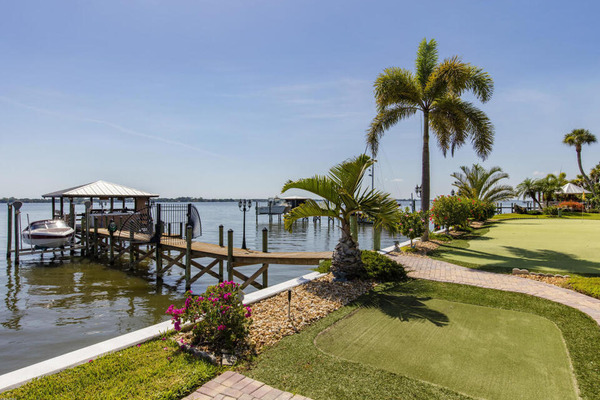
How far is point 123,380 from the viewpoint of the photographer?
392 cm

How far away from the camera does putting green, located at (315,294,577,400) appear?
12.8ft

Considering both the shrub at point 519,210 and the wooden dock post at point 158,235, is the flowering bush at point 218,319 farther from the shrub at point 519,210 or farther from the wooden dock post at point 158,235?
the shrub at point 519,210

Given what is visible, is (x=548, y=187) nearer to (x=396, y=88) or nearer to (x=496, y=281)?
(x=396, y=88)

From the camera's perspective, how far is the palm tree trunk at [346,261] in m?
8.59

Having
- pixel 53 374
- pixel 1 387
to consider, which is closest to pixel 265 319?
pixel 53 374

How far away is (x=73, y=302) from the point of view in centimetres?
1076

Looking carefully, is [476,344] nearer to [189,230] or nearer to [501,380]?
[501,380]

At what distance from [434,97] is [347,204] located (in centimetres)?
952

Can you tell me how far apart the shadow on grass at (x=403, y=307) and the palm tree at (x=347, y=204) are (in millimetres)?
1190

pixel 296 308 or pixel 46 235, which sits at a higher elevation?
pixel 46 235

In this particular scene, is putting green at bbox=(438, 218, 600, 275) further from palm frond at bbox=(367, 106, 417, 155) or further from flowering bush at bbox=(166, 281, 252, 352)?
flowering bush at bbox=(166, 281, 252, 352)

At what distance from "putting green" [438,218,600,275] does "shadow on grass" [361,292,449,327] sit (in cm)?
567

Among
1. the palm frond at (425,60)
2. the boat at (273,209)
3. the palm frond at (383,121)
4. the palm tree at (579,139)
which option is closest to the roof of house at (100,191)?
the palm frond at (383,121)

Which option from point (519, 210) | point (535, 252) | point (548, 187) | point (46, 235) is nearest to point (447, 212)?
point (535, 252)
